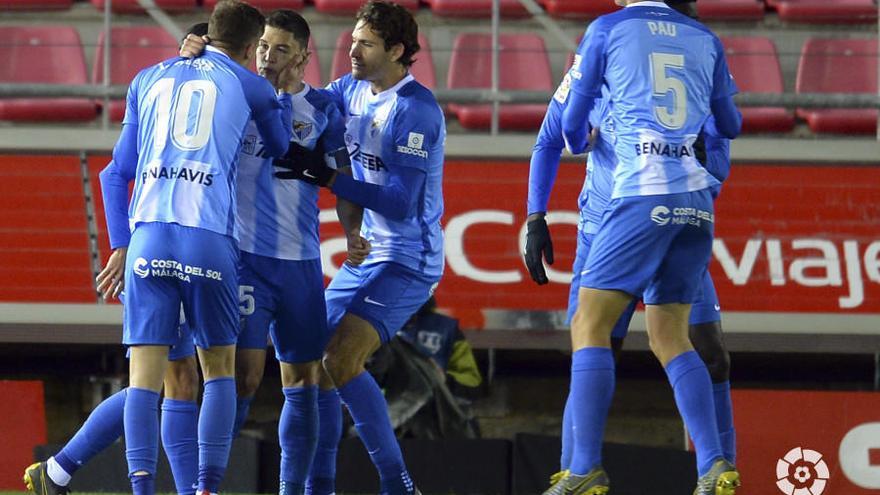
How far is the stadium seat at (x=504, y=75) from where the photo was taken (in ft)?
33.5

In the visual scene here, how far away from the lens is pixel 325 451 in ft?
18.7

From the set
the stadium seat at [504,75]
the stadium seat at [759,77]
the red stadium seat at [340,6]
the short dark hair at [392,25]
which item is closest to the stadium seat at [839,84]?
the stadium seat at [759,77]

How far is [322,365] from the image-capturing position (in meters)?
5.68

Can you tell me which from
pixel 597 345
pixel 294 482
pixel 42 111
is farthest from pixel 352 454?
pixel 42 111

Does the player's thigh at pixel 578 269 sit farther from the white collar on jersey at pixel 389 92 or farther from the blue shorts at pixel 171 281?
the blue shorts at pixel 171 281

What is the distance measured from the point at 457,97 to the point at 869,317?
2.77 m

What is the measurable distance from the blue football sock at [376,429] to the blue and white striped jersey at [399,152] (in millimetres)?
511

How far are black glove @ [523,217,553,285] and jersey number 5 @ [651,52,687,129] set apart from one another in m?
0.61

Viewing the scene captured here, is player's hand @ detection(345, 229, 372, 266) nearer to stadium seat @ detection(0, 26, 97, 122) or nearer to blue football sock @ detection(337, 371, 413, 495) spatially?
blue football sock @ detection(337, 371, 413, 495)

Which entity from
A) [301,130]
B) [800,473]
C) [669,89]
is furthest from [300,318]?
[800,473]

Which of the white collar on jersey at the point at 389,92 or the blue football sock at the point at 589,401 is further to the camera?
the white collar on jersey at the point at 389,92

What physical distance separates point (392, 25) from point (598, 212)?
3.48 ft

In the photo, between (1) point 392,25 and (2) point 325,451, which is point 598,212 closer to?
(1) point 392,25

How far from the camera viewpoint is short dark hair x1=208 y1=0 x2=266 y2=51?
498cm
